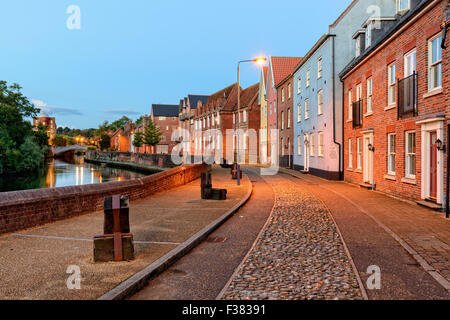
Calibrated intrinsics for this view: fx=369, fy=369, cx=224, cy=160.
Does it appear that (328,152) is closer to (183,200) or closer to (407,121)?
(407,121)

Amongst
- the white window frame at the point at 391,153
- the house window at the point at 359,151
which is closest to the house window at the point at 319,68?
the house window at the point at 359,151

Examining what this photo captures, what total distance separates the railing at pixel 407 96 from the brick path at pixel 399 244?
3355 millimetres

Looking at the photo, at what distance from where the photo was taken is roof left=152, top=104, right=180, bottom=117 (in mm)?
99037

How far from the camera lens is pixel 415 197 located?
13.0 meters

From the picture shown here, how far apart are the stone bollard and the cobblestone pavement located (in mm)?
1911

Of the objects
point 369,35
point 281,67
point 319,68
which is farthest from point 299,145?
point 369,35

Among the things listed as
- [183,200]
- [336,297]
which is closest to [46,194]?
[183,200]

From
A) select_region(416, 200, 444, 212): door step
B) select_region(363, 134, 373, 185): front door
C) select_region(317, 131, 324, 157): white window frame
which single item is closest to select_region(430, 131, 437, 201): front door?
select_region(416, 200, 444, 212): door step

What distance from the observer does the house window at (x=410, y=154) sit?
44.4 feet

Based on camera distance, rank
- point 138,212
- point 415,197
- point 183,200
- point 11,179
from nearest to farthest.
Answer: point 138,212
point 415,197
point 183,200
point 11,179

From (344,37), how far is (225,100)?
4037 cm

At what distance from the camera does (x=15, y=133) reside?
2028 inches

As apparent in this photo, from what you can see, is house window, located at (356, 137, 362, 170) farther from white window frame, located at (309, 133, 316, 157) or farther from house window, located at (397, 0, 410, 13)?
white window frame, located at (309, 133, 316, 157)

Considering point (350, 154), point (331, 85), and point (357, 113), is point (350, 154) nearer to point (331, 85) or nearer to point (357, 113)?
point (357, 113)
